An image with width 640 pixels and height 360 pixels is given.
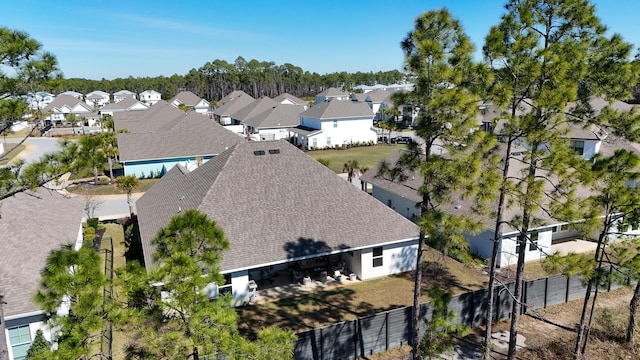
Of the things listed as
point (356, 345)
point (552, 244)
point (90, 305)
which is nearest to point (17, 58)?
point (90, 305)

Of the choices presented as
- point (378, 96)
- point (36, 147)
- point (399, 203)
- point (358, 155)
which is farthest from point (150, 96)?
point (399, 203)

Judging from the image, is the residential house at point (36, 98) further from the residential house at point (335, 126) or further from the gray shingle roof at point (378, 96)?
the gray shingle roof at point (378, 96)

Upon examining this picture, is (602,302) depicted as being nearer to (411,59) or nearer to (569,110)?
(569,110)

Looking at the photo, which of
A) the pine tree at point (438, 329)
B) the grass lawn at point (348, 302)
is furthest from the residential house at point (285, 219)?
the pine tree at point (438, 329)

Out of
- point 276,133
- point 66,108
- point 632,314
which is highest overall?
point 66,108

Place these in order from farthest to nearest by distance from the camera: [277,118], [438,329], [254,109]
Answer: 1. [254,109]
2. [277,118]
3. [438,329]

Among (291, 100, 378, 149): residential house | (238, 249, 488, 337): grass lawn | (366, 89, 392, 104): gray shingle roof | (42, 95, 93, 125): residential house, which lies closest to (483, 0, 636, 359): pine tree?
(238, 249, 488, 337): grass lawn

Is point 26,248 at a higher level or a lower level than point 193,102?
lower

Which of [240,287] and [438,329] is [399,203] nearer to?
[240,287]
